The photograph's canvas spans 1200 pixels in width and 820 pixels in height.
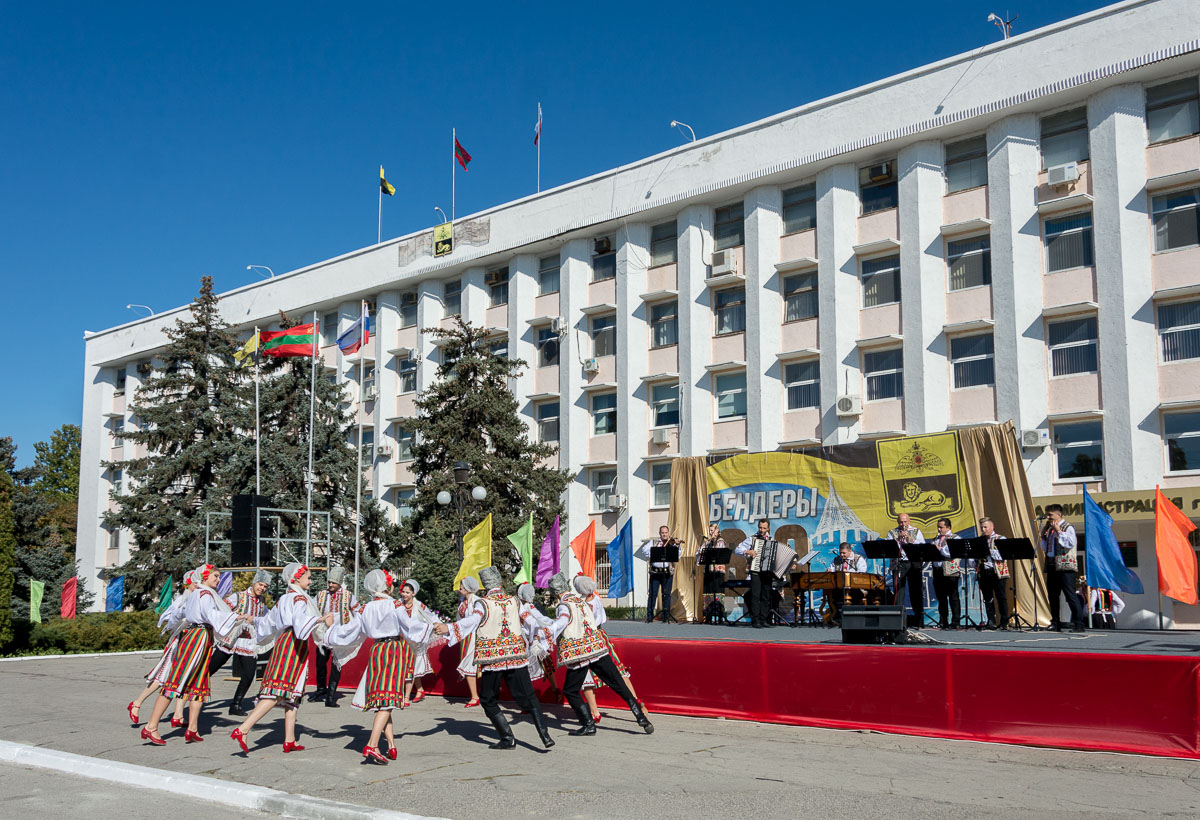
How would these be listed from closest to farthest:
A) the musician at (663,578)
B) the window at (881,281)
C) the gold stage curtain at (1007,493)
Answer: the gold stage curtain at (1007,493) < the musician at (663,578) < the window at (881,281)

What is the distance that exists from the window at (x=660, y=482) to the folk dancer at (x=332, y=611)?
18699 millimetres

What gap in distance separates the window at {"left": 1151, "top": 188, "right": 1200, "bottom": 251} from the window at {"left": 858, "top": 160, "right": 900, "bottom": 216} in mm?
6653

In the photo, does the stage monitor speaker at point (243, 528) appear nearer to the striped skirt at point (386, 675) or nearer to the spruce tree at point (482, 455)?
the spruce tree at point (482, 455)

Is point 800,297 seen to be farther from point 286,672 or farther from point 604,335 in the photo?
point 286,672

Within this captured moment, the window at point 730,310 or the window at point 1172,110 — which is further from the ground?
the window at point 1172,110

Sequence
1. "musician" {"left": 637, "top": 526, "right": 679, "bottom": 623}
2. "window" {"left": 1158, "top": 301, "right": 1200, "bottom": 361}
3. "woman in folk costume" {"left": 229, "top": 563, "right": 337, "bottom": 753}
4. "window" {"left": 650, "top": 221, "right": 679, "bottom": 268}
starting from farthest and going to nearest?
1. "window" {"left": 650, "top": 221, "right": 679, "bottom": 268}
2. "window" {"left": 1158, "top": 301, "right": 1200, "bottom": 361}
3. "musician" {"left": 637, "top": 526, "right": 679, "bottom": 623}
4. "woman in folk costume" {"left": 229, "top": 563, "right": 337, "bottom": 753}

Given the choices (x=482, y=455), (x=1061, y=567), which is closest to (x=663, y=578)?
(x=1061, y=567)

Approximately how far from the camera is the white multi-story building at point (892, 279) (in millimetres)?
25250

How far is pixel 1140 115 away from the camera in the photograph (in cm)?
2562

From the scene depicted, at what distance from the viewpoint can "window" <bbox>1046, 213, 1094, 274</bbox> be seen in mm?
26375

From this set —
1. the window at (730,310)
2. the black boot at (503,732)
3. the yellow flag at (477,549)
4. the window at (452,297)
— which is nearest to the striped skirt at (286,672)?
the black boot at (503,732)

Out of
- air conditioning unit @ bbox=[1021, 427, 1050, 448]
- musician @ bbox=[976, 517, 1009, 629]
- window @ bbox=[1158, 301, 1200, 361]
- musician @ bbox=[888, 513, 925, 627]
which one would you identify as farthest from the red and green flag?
window @ bbox=[1158, 301, 1200, 361]

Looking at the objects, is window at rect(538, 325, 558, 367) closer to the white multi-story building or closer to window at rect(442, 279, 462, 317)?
the white multi-story building

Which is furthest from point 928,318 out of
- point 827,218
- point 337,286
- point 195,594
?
point 337,286
